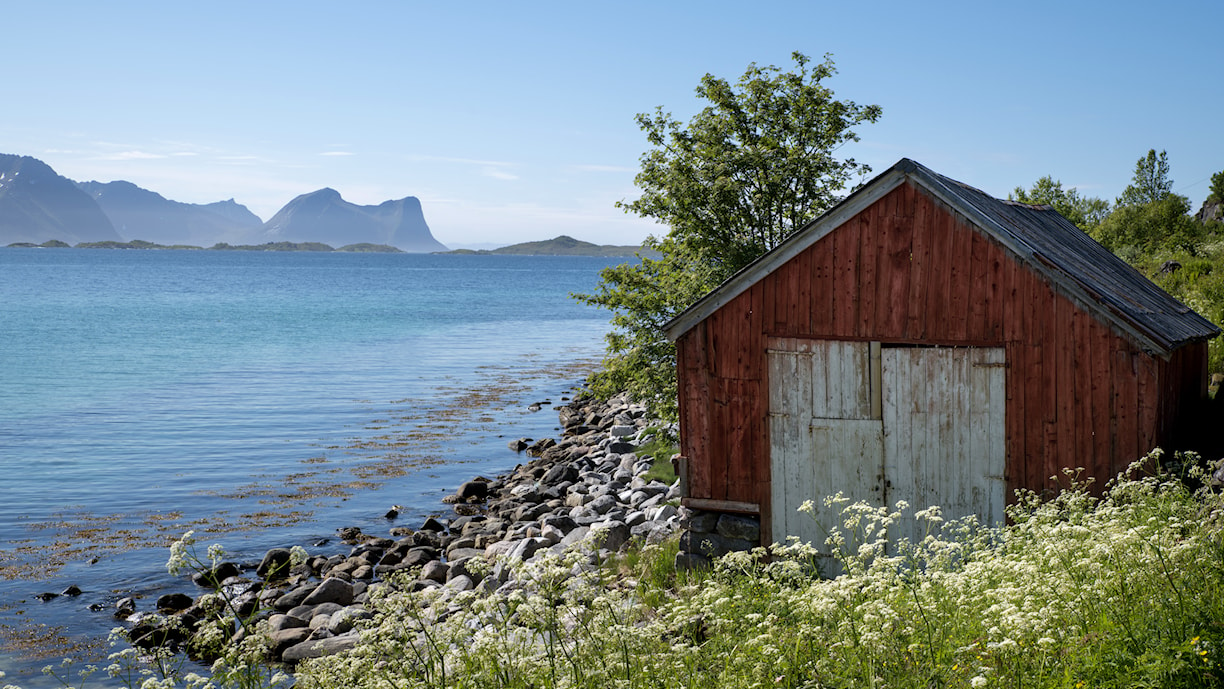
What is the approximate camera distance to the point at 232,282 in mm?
123312

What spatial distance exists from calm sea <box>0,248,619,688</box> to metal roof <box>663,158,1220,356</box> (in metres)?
10.8

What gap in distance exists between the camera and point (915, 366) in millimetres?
11523

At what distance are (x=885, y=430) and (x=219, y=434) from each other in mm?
22209

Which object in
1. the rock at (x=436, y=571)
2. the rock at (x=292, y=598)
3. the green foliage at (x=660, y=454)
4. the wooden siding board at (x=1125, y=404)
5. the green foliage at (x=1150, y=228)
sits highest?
the green foliage at (x=1150, y=228)

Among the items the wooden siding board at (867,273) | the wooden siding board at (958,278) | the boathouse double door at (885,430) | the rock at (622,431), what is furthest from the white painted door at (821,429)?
the rock at (622,431)

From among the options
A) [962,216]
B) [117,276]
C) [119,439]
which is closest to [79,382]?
[119,439]

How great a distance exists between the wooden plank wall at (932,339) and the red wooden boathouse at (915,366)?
0.02 metres

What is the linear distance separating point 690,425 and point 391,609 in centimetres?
738

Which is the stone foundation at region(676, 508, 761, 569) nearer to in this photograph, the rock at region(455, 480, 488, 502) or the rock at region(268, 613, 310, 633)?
the rock at region(268, 613, 310, 633)

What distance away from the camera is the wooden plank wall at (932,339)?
10.7 m

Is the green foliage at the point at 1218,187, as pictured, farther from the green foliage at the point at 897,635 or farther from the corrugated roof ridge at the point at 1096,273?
the green foliage at the point at 897,635

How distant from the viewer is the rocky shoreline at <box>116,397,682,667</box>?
44.4 ft

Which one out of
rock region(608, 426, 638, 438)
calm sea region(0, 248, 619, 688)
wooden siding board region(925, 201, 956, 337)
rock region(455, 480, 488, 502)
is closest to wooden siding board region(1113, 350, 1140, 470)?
wooden siding board region(925, 201, 956, 337)

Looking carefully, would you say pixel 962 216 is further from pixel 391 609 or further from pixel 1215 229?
pixel 1215 229
